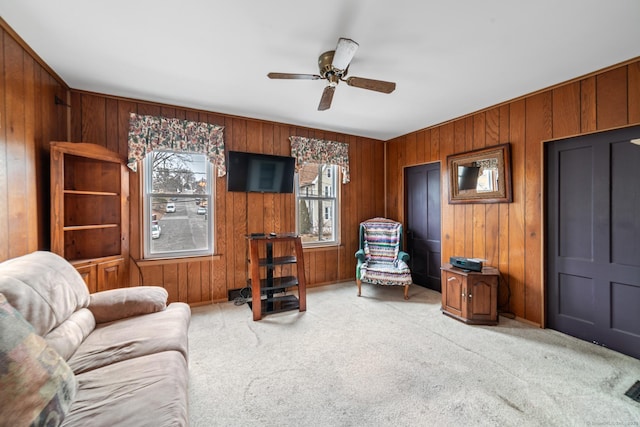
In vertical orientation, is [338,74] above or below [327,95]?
above

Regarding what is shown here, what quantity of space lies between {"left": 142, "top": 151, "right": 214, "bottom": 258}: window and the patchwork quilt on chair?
85.2 inches

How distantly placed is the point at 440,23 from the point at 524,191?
6.80 ft

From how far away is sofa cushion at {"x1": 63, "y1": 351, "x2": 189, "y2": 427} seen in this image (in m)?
1.00

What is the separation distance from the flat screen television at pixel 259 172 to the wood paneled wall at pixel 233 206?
13 cm

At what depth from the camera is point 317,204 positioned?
13.7ft

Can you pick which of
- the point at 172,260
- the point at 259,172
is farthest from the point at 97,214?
the point at 259,172

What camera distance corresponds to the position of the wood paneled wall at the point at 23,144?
5.73 ft

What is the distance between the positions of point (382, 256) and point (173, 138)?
10.6 ft

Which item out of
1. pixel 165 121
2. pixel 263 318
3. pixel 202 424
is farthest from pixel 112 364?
pixel 165 121

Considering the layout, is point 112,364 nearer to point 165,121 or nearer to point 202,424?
point 202,424

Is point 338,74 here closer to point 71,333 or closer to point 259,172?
point 259,172

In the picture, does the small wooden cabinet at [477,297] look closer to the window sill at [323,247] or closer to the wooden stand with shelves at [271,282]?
the wooden stand with shelves at [271,282]

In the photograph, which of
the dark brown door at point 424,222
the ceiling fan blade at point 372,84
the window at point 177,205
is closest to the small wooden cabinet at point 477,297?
the dark brown door at point 424,222

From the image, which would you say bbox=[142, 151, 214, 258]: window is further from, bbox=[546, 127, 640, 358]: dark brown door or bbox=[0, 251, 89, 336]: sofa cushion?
bbox=[546, 127, 640, 358]: dark brown door
